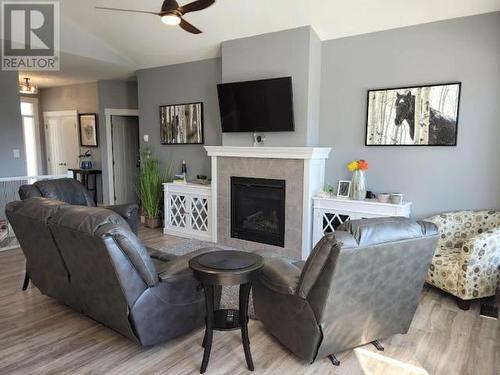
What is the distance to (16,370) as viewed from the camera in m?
2.15

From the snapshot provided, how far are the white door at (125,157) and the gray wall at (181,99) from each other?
1.28 meters

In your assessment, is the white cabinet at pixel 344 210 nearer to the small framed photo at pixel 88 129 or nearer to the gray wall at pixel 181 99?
the gray wall at pixel 181 99

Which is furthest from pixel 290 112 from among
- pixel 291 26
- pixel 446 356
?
pixel 446 356

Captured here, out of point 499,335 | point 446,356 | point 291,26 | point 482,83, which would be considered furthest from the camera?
point 291,26

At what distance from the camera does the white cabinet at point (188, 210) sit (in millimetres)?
Result: 5137

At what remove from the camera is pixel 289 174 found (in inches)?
168

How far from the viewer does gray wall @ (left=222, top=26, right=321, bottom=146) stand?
164 inches

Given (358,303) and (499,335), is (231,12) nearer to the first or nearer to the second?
(358,303)

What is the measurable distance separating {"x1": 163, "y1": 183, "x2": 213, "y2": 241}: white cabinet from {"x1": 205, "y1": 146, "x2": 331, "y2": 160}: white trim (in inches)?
24.7

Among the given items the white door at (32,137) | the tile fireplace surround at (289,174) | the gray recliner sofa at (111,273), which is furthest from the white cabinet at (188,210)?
the white door at (32,137)

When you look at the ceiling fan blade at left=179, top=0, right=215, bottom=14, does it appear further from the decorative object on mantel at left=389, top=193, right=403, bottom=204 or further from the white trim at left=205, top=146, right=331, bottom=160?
the decorative object on mantel at left=389, top=193, right=403, bottom=204

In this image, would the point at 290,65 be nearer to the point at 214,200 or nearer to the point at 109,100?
the point at 214,200

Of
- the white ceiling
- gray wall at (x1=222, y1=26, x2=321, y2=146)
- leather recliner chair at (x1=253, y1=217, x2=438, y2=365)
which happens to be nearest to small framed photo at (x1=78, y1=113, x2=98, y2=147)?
the white ceiling

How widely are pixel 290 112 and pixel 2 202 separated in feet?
14.6
